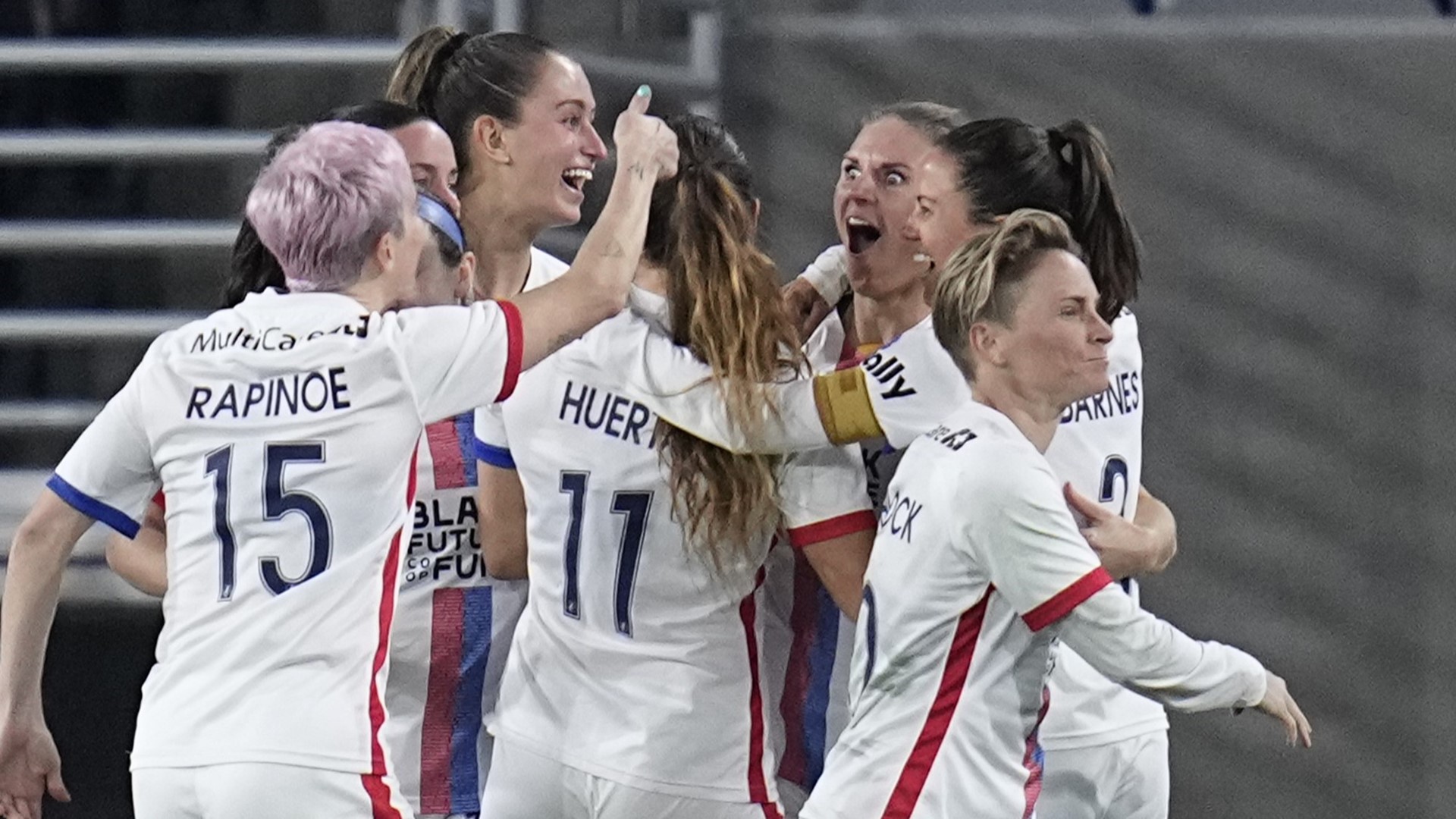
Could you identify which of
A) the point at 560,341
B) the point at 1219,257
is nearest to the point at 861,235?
the point at 560,341

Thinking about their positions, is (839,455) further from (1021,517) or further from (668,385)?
(1021,517)

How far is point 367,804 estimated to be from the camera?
2.34 meters

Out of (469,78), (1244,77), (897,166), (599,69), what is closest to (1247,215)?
(1244,77)

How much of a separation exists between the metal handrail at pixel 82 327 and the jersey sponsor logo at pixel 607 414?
2140mm

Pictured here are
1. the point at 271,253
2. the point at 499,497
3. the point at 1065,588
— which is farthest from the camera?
the point at 499,497

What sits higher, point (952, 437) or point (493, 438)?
point (952, 437)

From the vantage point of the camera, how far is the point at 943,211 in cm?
284

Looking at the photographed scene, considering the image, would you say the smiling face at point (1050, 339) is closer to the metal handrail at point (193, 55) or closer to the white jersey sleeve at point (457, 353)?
the white jersey sleeve at point (457, 353)

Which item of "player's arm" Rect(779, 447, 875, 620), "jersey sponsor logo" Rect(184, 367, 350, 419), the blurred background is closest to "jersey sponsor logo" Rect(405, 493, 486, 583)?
"player's arm" Rect(779, 447, 875, 620)

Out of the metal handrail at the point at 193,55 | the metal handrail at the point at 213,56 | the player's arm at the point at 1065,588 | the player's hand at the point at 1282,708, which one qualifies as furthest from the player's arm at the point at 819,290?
the metal handrail at the point at 193,55

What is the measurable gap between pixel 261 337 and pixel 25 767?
66 cm

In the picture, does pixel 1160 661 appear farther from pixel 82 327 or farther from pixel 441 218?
pixel 82 327

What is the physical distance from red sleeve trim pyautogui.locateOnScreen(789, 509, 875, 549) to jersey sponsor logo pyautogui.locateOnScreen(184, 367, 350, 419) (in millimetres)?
661

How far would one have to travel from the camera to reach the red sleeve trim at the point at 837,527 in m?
2.68
